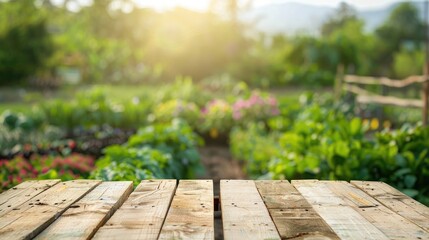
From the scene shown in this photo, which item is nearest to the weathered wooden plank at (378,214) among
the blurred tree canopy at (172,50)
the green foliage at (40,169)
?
the green foliage at (40,169)

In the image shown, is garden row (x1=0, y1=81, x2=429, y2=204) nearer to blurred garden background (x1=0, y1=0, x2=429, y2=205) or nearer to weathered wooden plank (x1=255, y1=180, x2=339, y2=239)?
blurred garden background (x1=0, y1=0, x2=429, y2=205)

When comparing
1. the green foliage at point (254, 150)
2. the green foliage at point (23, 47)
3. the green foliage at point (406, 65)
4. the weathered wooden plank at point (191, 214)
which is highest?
the green foliage at point (23, 47)

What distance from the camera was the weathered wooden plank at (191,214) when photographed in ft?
5.08

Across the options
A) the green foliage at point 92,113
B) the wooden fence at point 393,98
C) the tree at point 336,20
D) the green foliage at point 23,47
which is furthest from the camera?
the tree at point 336,20

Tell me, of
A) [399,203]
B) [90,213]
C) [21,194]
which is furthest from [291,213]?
[21,194]

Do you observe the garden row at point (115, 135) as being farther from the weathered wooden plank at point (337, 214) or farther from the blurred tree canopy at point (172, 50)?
the blurred tree canopy at point (172, 50)

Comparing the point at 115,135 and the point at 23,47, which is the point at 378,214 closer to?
the point at 115,135

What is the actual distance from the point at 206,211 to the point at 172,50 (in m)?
17.9

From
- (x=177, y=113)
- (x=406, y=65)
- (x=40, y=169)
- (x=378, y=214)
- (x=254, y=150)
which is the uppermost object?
(x=406, y=65)

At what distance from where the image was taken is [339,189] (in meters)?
2.21

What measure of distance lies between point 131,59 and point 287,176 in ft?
58.8

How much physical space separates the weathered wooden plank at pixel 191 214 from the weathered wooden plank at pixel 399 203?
2.26ft

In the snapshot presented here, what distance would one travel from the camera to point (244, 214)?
5.78ft

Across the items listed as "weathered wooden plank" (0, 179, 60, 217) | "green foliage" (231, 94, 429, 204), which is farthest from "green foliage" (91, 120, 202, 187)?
"weathered wooden plank" (0, 179, 60, 217)
